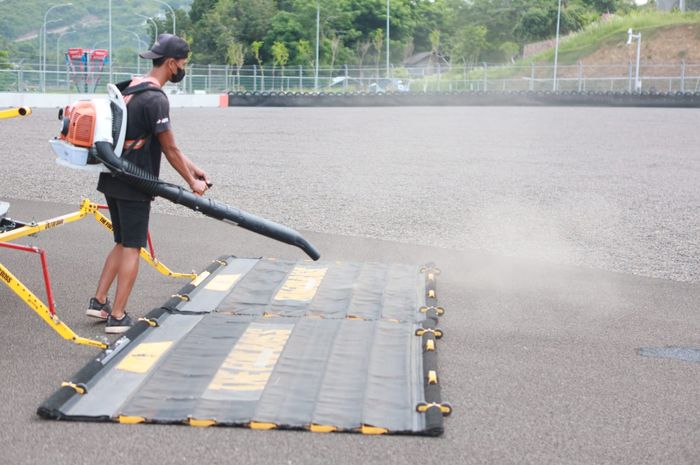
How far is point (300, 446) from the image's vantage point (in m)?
4.18

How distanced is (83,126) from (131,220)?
79 centimetres

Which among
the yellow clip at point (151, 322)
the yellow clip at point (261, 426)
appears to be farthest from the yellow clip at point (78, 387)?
the yellow clip at point (151, 322)

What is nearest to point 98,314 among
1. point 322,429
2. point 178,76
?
point 178,76

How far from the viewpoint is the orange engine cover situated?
5527 millimetres

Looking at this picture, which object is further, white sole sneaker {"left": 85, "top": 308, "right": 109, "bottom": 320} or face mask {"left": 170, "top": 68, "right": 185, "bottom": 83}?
white sole sneaker {"left": 85, "top": 308, "right": 109, "bottom": 320}

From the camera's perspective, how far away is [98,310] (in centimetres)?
630

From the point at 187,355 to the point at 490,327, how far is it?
219 cm

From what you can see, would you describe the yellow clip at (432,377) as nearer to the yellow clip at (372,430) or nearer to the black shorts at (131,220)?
the yellow clip at (372,430)

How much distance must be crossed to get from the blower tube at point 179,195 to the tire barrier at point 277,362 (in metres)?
0.68

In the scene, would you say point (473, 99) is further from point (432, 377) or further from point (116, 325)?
point (432, 377)

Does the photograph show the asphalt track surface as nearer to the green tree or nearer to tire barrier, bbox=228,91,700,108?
tire barrier, bbox=228,91,700,108

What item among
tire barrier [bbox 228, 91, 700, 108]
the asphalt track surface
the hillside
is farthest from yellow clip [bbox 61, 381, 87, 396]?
the hillside

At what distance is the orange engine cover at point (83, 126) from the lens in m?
5.53

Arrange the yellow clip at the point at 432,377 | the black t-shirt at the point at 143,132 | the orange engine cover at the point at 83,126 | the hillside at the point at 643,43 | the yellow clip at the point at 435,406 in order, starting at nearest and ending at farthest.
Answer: the yellow clip at the point at 435,406 < the yellow clip at the point at 432,377 < the orange engine cover at the point at 83,126 < the black t-shirt at the point at 143,132 < the hillside at the point at 643,43
